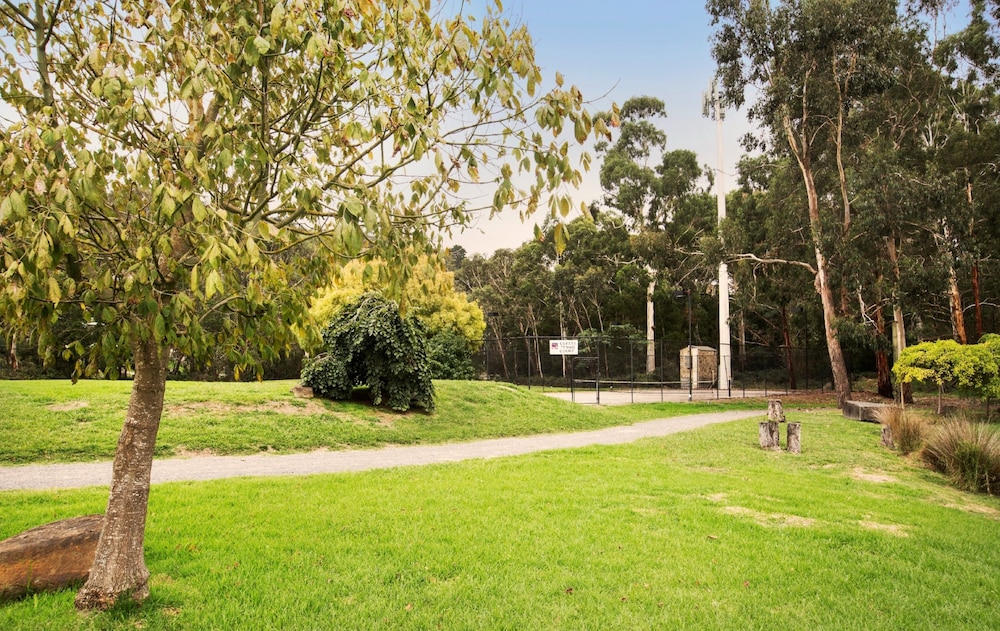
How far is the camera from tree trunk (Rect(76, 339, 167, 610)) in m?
3.40

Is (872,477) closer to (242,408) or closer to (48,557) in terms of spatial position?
(48,557)

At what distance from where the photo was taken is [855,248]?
63.6ft

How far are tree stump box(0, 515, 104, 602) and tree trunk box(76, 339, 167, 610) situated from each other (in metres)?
0.41

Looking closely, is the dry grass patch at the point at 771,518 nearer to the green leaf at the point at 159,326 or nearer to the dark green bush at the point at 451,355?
the green leaf at the point at 159,326

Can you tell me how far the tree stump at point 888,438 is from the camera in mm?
10781

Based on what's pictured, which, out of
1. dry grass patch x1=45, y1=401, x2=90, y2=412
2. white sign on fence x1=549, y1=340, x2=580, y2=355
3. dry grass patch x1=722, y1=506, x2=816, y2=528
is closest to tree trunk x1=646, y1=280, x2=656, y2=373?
white sign on fence x1=549, y1=340, x2=580, y2=355

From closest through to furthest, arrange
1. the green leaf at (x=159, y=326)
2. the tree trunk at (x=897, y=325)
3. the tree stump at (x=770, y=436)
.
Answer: the green leaf at (x=159, y=326) → the tree stump at (x=770, y=436) → the tree trunk at (x=897, y=325)

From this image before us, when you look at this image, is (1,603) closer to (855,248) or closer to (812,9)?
(855,248)

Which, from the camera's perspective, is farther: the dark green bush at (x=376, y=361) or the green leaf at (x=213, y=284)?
the dark green bush at (x=376, y=361)

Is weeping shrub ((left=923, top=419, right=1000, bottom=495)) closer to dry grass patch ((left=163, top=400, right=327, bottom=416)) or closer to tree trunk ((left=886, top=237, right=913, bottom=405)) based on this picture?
dry grass patch ((left=163, top=400, right=327, bottom=416))

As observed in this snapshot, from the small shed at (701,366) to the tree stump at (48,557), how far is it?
27.5 metres


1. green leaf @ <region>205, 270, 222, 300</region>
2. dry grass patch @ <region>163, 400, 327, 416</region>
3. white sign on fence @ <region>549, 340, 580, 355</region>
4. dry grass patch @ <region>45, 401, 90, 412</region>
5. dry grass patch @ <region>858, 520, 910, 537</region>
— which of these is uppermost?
white sign on fence @ <region>549, 340, 580, 355</region>

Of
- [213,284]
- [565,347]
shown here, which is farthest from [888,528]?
[565,347]

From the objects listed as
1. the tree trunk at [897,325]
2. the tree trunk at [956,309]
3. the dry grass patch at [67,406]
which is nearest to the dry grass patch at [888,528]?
the dry grass patch at [67,406]
